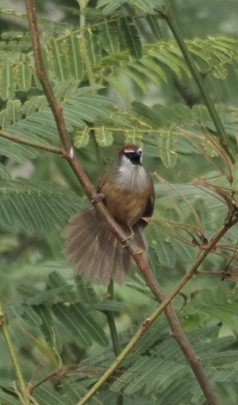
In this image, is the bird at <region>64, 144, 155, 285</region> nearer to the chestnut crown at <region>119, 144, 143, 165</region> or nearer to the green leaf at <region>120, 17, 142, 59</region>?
the chestnut crown at <region>119, 144, 143, 165</region>

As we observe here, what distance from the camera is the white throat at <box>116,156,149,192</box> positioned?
375 cm

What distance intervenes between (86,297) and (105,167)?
87cm

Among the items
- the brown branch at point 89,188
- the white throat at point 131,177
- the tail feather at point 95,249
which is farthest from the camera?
the white throat at point 131,177

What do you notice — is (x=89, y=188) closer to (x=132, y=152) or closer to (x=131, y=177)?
(x=132, y=152)

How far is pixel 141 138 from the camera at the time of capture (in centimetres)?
376

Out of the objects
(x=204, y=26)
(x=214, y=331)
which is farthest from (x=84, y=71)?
(x=204, y=26)

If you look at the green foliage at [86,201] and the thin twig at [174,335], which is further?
the green foliage at [86,201]

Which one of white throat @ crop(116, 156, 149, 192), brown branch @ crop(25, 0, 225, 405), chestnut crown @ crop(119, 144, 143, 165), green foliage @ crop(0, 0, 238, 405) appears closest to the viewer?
brown branch @ crop(25, 0, 225, 405)

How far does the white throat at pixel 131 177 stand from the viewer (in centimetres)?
375

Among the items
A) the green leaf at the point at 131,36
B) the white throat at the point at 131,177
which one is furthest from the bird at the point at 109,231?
the green leaf at the point at 131,36

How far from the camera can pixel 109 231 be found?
11.3 ft

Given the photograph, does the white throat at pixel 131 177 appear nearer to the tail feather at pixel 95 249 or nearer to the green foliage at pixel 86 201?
the green foliage at pixel 86 201

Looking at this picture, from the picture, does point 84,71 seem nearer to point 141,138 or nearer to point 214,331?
point 141,138

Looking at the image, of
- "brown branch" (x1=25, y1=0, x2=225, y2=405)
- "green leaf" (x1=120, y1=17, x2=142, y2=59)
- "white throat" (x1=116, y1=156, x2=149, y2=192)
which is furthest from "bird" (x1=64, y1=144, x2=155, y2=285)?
"brown branch" (x1=25, y1=0, x2=225, y2=405)
